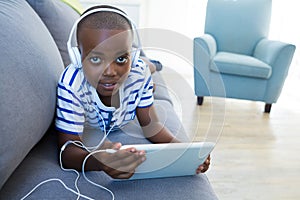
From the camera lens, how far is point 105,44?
0.64 metres

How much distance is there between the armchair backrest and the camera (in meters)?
2.49

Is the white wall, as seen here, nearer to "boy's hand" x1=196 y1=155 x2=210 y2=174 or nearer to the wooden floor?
the wooden floor

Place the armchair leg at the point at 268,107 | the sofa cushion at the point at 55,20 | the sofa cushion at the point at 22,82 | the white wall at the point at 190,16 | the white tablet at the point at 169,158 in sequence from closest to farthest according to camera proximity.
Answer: the sofa cushion at the point at 22,82 → the white tablet at the point at 169,158 → the sofa cushion at the point at 55,20 → the armchair leg at the point at 268,107 → the white wall at the point at 190,16

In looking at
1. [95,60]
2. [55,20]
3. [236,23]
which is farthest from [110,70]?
[236,23]

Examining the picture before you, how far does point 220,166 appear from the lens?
1.43 meters

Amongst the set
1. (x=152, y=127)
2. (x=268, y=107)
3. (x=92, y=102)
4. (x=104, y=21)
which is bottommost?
(x=268, y=107)

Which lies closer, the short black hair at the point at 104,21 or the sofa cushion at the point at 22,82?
the sofa cushion at the point at 22,82

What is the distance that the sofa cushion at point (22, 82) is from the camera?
0.52 m

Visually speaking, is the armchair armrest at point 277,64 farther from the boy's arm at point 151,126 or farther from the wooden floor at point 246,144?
the boy's arm at point 151,126

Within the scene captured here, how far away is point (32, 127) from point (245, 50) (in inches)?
88.5

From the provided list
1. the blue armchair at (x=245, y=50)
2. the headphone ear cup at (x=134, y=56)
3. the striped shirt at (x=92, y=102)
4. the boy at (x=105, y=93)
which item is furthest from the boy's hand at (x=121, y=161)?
the blue armchair at (x=245, y=50)

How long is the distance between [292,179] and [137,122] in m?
0.89

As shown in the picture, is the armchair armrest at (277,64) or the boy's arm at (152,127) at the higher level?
the boy's arm at (152,127)

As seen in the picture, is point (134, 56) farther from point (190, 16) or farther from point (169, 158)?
point (190, 16)
